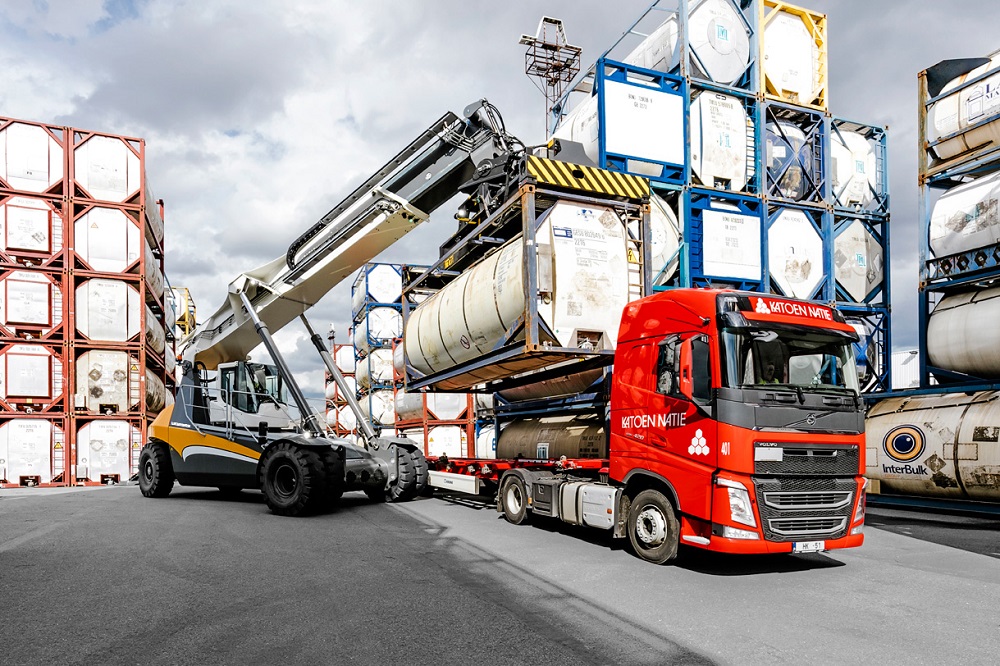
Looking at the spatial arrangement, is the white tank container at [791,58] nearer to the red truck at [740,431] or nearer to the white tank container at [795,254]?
the white tank container at [795,254]

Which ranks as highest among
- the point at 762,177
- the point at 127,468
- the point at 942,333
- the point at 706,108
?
the point at 706,108

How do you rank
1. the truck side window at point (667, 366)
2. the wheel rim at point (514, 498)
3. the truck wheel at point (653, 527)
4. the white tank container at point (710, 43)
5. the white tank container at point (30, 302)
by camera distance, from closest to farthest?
the truck wheel at point (653, 527) < the truck side window at point (667, 366) < the wheel rim at point (514, 498) < the white tank container at point (710, 43) < the white tank container at point (30, 302)

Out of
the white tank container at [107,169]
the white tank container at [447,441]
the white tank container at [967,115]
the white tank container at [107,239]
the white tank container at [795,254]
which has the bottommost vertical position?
the white tank container at [447,441]

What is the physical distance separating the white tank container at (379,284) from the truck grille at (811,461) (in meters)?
23.7

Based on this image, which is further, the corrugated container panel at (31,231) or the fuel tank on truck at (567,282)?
the corrugated container panel at (31,231)

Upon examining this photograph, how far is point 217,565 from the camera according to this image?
7641 millimetres

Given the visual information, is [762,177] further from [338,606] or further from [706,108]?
[338,606]

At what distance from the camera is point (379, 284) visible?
97.8ft

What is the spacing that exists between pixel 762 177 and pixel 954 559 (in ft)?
32.2

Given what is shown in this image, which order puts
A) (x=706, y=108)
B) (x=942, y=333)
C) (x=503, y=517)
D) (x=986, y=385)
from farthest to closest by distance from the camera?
(x=706, y=108) < (x=942, y=333) < (x=986, y=385) < (x=503, y=517)

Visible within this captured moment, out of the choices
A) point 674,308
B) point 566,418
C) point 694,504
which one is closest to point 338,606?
point 694,504

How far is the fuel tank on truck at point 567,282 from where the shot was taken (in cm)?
979

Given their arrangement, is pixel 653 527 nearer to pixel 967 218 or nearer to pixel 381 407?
pixel 967 218

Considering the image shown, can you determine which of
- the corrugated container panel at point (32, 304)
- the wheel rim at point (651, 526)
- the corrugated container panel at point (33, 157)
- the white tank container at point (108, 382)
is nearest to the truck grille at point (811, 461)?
the wheel rim at point (651, 526)
